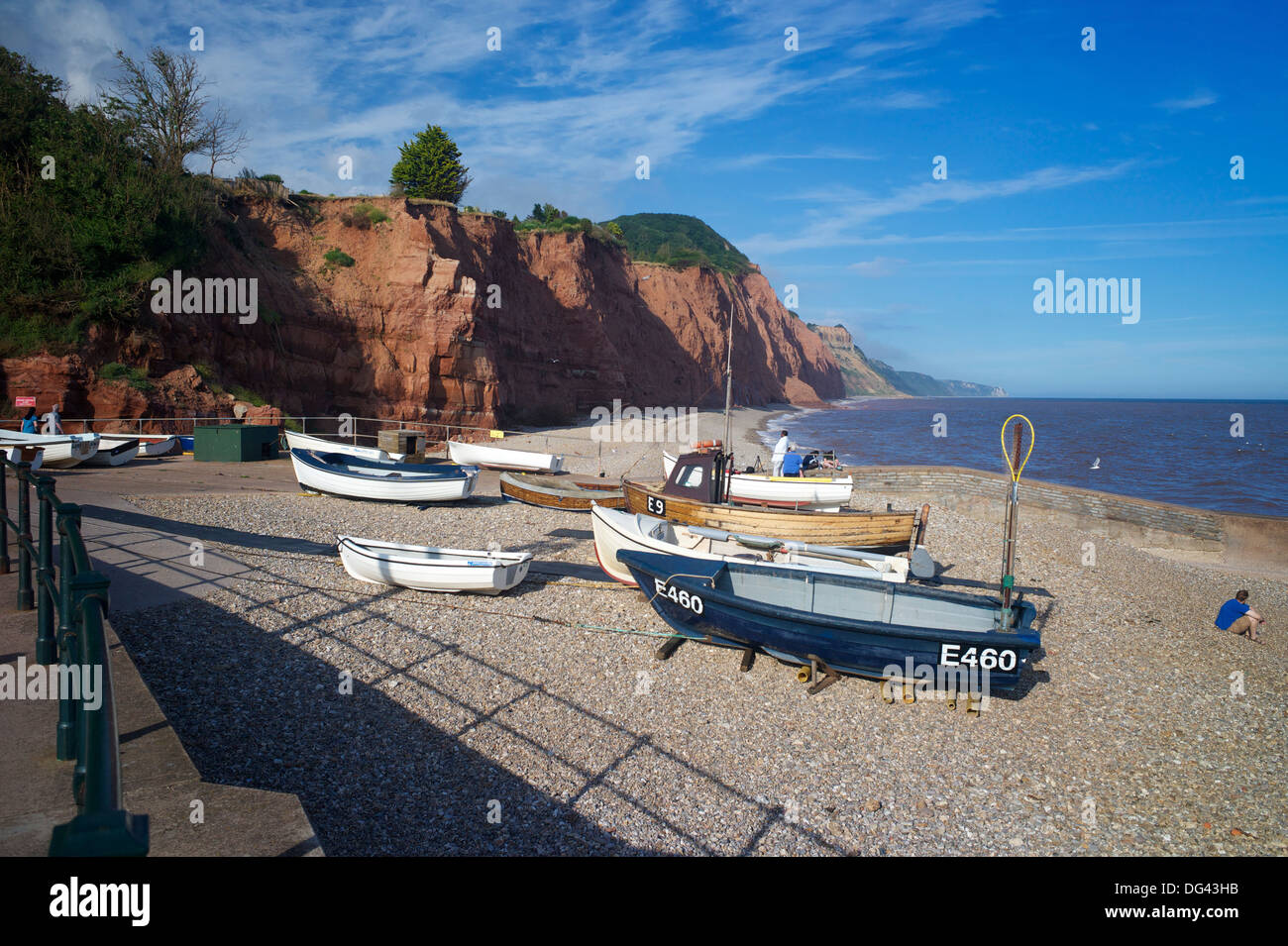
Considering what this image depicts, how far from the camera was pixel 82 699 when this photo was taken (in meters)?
2.60

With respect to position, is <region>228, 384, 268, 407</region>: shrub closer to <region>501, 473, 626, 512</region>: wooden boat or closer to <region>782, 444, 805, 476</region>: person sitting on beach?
<region>501, 473, 626, 512</region>: wooden boat

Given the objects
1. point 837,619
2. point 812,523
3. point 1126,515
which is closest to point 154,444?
point 812,523

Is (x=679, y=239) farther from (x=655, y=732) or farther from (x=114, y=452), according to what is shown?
(x=655, y=732)

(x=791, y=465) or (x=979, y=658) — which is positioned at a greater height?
(x=791, y=465)

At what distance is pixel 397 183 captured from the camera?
46.6 metres

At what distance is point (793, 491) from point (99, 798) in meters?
18.3

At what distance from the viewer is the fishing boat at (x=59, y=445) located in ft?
63.1

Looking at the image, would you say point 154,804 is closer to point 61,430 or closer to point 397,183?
point 61,430

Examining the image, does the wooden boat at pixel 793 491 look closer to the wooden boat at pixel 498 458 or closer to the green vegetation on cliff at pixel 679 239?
the wooden boat at pixel 498 458

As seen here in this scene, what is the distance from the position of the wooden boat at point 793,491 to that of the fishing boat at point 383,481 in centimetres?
602

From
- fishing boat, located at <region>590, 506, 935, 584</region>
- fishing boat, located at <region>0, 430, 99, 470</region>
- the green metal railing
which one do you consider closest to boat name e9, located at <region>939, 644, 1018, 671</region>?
fishing boat, located at <region>590, 506, 935, 584</region>

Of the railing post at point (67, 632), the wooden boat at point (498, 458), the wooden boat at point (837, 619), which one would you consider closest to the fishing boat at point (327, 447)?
the wooden boat at point (498, 458)

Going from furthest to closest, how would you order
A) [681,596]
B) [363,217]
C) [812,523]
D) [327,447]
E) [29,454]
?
[363,217] < [327,447] < [29,454] < [812,523] < [681,596]

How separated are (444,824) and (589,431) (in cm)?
3912
